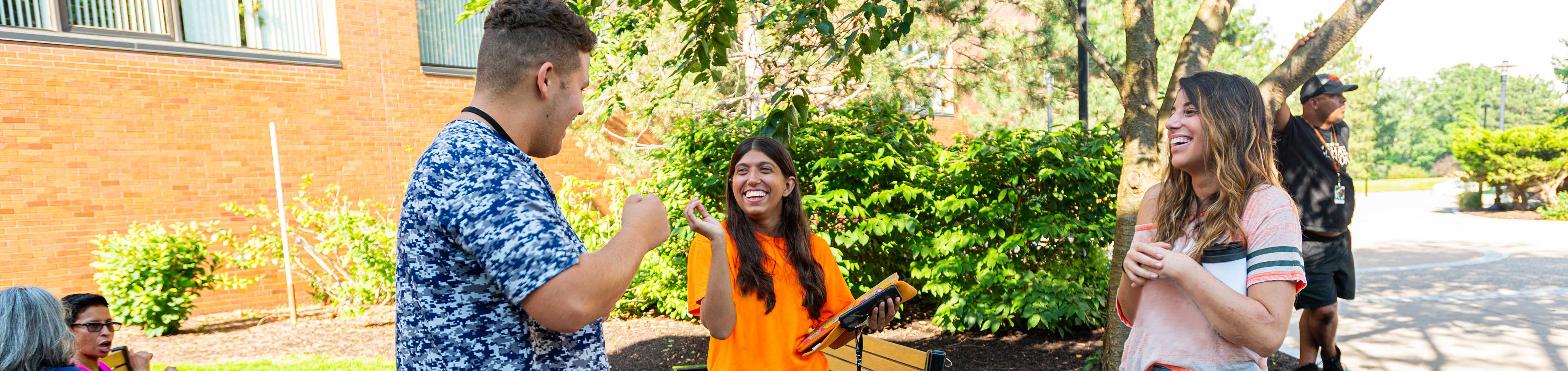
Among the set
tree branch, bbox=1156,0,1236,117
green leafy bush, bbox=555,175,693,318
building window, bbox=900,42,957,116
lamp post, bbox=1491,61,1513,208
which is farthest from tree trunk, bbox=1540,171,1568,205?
green leafy bush, bbox=555,175,693,318

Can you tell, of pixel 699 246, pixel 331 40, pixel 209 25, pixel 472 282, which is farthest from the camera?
pixel 331 40

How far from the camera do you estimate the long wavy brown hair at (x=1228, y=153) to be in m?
2.04

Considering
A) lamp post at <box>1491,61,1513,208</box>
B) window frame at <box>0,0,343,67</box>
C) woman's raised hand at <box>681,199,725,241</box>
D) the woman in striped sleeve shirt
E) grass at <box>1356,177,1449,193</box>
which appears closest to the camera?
the woman in striped sleeve shirt

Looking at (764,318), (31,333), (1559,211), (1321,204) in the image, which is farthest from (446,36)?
(1559,211)

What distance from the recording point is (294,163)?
10.3m

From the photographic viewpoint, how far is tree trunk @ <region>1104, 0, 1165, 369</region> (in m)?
4.39

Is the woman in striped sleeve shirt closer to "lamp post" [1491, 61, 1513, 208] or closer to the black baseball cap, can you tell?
the black baseball cap

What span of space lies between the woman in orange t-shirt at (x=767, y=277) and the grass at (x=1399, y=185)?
44.5 meters

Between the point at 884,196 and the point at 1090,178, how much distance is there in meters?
1.46

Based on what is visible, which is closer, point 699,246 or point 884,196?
point 699,246

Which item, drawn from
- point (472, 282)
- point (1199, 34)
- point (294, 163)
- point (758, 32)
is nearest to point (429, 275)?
point (472, 282)

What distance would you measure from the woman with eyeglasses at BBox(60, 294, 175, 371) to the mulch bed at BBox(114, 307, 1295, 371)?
317 cm

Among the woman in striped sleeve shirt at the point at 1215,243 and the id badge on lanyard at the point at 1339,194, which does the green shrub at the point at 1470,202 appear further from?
the woman in striped sleeve shirt at the point at 1215,243

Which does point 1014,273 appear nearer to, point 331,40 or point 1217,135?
point 1217,135
